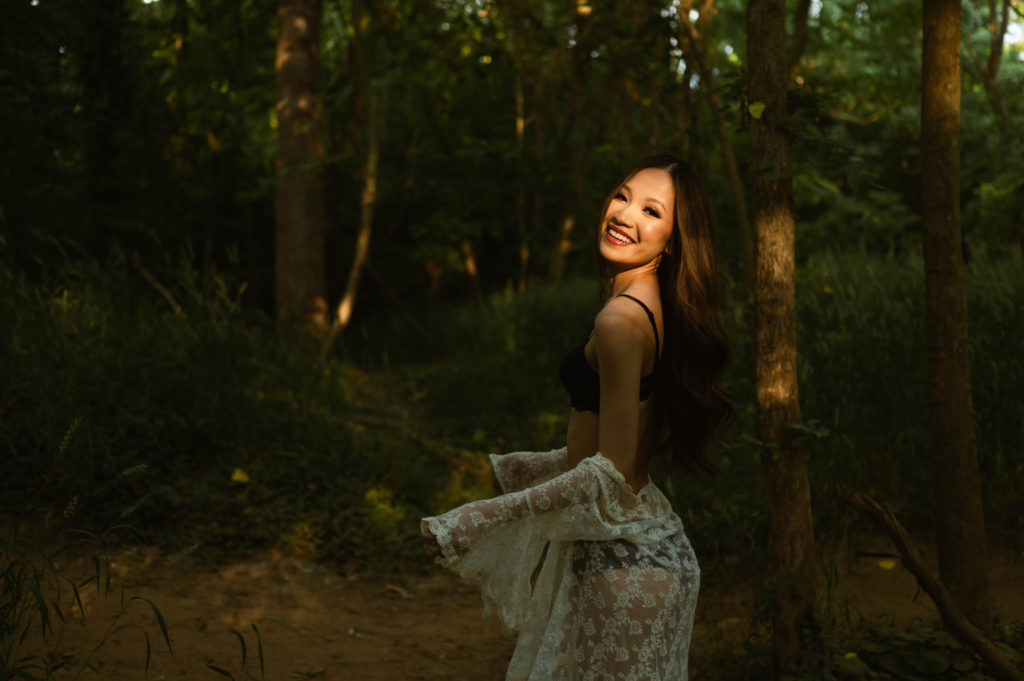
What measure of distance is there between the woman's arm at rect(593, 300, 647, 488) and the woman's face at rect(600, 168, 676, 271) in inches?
10.7

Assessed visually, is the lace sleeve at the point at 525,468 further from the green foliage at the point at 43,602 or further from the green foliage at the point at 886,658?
the green foliage at the point at 886,658

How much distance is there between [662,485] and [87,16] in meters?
8.73

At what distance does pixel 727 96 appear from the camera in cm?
342

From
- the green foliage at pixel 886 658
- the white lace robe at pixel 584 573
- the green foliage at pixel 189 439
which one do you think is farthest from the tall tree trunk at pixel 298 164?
the white lace robe at pixel 584 573

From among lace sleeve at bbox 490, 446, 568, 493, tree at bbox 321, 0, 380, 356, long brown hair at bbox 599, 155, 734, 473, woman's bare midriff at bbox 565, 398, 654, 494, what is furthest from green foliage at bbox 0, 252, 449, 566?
long brown hair at bbox 599, 155, 734, 473

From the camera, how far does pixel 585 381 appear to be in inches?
94.3

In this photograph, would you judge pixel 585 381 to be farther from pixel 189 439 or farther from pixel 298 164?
pixel 298 164

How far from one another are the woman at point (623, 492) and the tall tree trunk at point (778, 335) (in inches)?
24.3

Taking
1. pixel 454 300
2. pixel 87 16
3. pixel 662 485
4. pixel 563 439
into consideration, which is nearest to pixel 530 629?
pixel 662 485

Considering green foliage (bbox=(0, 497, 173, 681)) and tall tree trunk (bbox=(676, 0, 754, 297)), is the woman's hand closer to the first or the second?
green foliage (bbox=(0, 497, 173, 681))

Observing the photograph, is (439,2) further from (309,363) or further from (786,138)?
(786,138)

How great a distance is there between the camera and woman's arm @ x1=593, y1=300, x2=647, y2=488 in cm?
216

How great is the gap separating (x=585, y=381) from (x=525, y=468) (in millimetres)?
434

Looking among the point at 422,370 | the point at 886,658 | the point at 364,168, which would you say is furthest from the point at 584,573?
the point at 422,370
